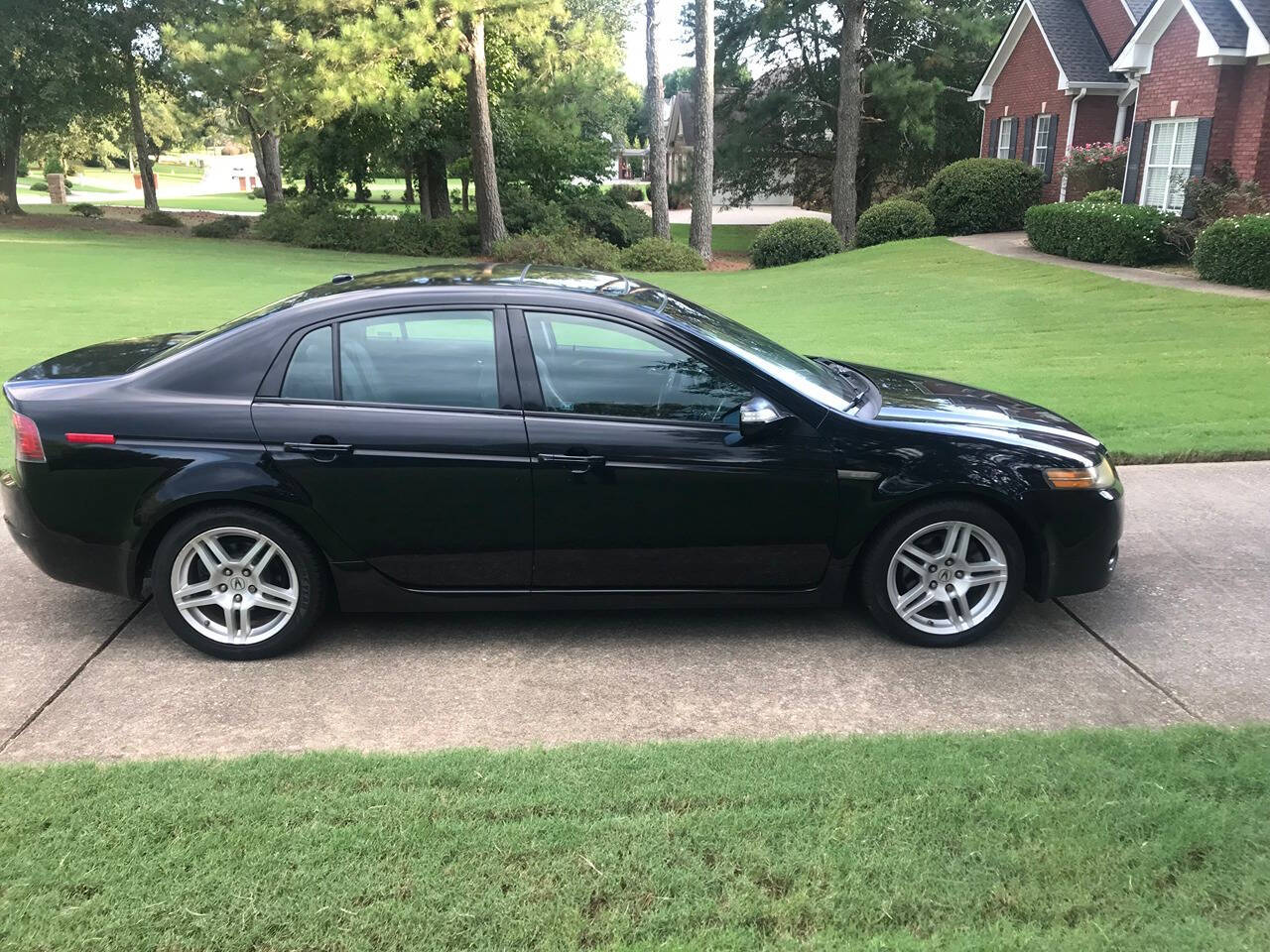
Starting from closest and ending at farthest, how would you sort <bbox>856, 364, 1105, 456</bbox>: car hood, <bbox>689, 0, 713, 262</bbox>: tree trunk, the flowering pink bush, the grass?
the grass → <bbox>856, 364, 1105, 456</bbox>: car hood → the flowering pink bush → <bbox>689, 0, 713, 262</bbox>: tree trunk

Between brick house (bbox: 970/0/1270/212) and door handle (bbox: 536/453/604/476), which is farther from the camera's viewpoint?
brick house (bbox: 970/0/1270/212)

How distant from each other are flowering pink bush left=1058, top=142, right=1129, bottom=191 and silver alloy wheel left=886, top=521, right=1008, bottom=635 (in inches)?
906

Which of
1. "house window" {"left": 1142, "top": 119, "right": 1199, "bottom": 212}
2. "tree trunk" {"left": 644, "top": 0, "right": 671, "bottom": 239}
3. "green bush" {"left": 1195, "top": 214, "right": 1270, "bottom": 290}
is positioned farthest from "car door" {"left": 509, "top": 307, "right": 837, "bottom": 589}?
"tree trunk" {"left": 644, "top": 0, "right": 671, "bottom": 239}

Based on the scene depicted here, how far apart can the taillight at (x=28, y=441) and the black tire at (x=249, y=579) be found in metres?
0.60

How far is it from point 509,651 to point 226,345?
68.7 inches

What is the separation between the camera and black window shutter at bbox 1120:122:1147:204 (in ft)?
72.6

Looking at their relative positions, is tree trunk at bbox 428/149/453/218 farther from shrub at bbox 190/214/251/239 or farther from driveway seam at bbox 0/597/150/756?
driveway seam at bbox 0/597/150/756

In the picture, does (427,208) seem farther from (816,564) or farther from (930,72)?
(816,564)

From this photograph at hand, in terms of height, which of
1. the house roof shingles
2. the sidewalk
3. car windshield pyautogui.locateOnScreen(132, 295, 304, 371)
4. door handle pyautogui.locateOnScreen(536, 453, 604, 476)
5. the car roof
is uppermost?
the house roof shingles

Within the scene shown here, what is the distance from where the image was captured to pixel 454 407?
418 centimetres

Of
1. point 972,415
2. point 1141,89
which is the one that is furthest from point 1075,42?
point 972,415

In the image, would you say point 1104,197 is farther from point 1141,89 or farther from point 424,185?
point 424,185

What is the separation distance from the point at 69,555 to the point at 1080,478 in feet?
13.9

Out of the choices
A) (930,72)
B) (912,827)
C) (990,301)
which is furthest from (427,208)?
(912,827)
